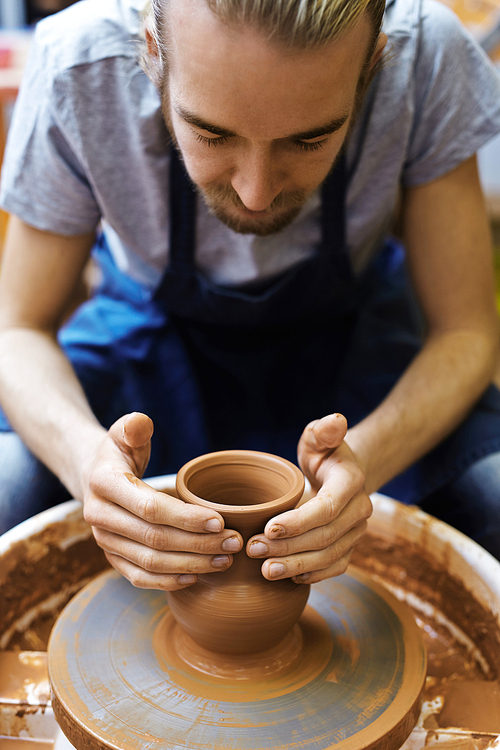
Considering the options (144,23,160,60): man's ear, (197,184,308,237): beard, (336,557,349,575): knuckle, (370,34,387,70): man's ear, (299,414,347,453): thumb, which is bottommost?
(336,557,349,575): knuckle

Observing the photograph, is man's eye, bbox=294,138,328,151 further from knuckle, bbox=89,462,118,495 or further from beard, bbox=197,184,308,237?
knuckle, bbox=89,462,118,495

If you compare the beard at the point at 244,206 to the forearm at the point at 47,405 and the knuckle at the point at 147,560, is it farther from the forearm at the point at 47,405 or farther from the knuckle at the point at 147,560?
the knuckle at the point at 147,560

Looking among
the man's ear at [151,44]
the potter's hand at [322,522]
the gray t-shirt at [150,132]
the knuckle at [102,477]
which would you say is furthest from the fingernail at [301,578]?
the man's ear at [151,44]

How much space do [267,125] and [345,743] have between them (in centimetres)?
89

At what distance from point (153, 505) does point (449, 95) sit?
1101 mm

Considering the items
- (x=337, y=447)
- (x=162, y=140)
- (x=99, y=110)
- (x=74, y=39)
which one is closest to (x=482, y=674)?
(x=337, y=447)

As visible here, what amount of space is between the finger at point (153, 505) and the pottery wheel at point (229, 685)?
283 millimetres

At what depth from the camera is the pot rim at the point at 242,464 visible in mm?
980

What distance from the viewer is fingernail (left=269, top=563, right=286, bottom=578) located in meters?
0.97

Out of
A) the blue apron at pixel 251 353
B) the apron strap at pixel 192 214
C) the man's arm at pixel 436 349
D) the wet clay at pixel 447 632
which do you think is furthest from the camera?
the blue apron at pixel 251 353

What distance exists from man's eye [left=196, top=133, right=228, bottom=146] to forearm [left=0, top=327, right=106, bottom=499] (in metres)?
0.55

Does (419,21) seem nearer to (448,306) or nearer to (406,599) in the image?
(448,306)

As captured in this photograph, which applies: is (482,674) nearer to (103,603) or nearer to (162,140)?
(103,603)

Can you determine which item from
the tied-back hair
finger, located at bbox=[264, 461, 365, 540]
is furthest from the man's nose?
finger, located at bbox=[264, 461, 365, 540]
